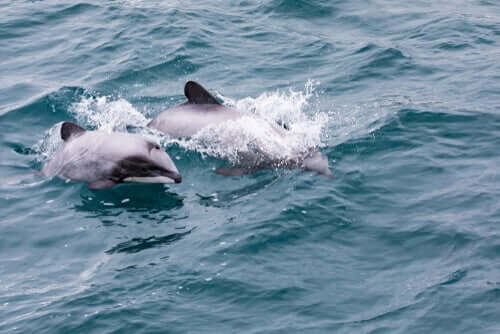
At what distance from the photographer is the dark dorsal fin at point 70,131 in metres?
14.4

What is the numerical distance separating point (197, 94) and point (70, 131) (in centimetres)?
248

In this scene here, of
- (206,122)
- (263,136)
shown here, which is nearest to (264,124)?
(263,136)

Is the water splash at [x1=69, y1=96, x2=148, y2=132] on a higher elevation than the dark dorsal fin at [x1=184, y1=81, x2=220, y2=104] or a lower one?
lower

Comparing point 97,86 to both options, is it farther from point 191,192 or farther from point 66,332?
point 66,332

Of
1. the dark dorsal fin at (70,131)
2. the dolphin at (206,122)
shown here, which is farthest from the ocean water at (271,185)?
the dark dorsal fin at (70,131)

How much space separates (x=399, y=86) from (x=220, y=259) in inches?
314

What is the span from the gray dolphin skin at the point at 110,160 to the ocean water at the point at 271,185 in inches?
9.9

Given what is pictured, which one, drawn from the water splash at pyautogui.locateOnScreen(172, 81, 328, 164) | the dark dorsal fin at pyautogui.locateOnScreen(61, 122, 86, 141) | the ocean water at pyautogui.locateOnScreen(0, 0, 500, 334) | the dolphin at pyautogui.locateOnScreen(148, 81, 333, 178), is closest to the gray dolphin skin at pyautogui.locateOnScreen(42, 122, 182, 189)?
the dark dorsal fin at pyautogui.locateOnScreen(61, 122, 86, 141)

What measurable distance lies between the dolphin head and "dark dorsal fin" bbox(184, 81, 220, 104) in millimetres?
1987

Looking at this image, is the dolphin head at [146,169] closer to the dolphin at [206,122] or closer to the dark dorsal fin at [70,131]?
the dolphin at [206,122]

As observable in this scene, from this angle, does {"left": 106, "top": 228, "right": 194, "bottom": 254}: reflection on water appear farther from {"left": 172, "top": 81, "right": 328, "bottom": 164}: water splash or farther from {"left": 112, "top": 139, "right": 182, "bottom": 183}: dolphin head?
{"left": 172, "top": 81, "right": 328, "bottom": 164}: water splash

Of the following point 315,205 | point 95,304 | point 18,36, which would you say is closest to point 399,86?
point 315,205

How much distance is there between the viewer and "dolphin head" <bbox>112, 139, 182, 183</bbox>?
43.9 feet

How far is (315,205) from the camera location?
12.4 m
